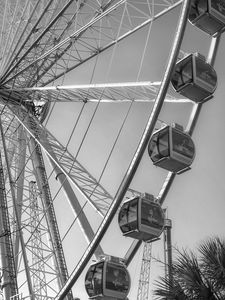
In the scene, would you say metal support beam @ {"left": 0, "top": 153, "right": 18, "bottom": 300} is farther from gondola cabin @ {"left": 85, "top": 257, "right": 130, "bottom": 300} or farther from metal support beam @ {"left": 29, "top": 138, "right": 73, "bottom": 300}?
gondola cabin @ {"left": 85, "top": 257, "right": 130, "bottom": 300}

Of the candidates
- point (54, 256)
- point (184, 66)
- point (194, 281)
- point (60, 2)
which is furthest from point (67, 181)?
point (194, 281)

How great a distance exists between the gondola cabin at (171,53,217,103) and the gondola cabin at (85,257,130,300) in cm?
392

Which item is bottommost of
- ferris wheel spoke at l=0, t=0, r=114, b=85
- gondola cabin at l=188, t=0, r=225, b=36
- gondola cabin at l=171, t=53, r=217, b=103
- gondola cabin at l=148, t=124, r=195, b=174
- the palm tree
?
Result: the palm tree

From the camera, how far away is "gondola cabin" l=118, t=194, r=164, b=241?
1386 centimetres

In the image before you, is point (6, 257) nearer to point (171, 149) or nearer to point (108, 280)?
point (108, 280)

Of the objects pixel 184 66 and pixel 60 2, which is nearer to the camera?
pixel 184 66

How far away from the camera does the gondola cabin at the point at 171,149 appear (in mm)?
14352

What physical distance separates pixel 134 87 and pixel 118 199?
18.3ft

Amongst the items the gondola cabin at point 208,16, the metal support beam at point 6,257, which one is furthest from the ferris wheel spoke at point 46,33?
the gondola cabin at point 208,16

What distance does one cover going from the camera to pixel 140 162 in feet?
43.0

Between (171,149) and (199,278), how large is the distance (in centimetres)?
512

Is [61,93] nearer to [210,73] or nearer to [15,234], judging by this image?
[15,234]

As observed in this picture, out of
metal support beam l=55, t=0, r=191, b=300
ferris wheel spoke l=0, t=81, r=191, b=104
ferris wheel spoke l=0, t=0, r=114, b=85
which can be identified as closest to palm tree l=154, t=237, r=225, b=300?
metal support beam l=55, t=0, r=191, b=300

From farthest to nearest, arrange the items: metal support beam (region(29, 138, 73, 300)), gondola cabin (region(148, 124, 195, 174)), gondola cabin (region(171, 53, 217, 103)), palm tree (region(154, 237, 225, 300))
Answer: metal support beam (region(29, 138, 73, 300))
gondola cabin (region(171, 53, 217, 103))
gondola cabin (region(148, 124, 195, 174))
palm tree (region(154, 237, 225, 300))
